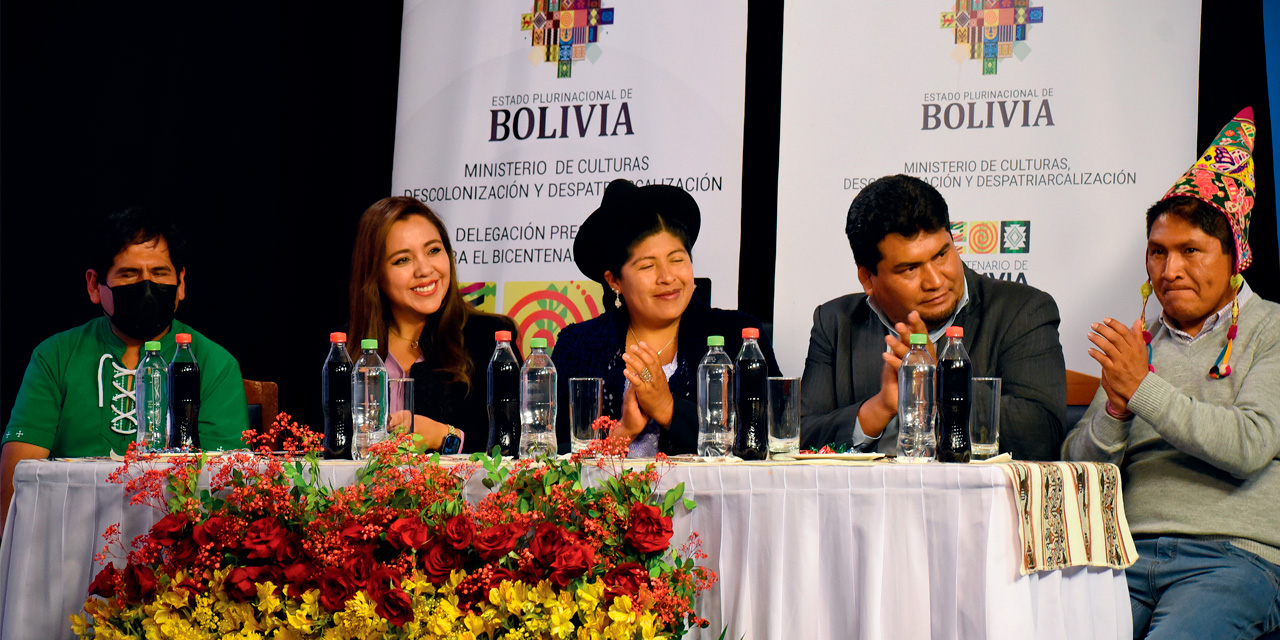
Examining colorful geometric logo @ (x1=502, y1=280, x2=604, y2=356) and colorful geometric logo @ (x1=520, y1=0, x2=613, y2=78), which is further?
colorful geometric logo @ (x1=520, y1=0, x2=613, y2=78)

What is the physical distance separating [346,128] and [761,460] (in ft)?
8.69

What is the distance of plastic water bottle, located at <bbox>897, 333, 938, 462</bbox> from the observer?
6.91 ft

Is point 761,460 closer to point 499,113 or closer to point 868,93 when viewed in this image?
point 868,93

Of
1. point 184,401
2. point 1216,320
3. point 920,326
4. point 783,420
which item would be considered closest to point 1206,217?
point 1216,320

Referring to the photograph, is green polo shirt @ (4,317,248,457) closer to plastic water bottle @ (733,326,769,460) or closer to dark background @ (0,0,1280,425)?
dark background @ (0,0,1280,425)

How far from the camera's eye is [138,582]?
6.57 feet

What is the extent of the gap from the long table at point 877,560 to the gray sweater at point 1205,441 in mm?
500

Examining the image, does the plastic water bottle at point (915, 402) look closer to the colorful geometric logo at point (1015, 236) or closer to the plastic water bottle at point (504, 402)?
the plastic water bottle at point (504, 402)

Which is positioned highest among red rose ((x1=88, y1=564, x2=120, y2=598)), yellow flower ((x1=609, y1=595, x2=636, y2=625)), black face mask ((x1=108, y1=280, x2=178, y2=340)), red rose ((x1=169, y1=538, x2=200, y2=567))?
black face mask ((x1=108, y1=280, x2=178, y2=340))

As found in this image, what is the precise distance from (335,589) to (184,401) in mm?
901

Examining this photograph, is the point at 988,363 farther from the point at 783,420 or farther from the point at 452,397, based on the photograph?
the point at 452,397

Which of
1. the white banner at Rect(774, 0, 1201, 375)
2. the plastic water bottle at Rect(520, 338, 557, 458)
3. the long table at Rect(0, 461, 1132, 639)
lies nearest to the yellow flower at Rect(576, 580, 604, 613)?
the long table at Rect(0, 461, 1132, 639)

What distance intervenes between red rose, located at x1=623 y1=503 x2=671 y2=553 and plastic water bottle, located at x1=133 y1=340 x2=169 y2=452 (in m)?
1.31

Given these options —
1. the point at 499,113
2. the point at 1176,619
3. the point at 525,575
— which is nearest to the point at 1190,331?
the point at 1176,619
